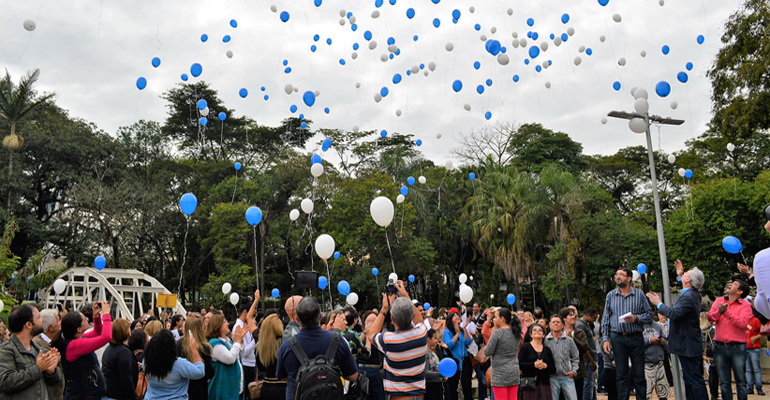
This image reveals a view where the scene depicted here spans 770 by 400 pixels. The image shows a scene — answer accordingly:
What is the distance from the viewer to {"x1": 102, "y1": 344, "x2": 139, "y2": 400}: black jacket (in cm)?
416

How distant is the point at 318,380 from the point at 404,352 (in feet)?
3.14

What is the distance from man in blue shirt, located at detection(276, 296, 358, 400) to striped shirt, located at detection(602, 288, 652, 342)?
3.39 metres

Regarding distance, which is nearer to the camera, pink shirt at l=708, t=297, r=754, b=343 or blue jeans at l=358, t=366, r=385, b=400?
blue jeans at l=358, t=366, r=385, b=400

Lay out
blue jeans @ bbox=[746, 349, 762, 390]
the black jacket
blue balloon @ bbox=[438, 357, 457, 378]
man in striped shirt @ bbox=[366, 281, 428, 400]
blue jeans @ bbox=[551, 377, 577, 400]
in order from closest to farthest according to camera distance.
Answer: man in striped shirt @ bbox=[366, 281, 428, 400], the black jacket, blue balloon @ bbox=[438, 357, 457, 378], blue jeans @ bbox=[551, 377, 577, 400], blue jeans @ bbox=[746, 349, 762, 390]

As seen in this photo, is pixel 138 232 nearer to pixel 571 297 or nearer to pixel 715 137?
pixel 571 297

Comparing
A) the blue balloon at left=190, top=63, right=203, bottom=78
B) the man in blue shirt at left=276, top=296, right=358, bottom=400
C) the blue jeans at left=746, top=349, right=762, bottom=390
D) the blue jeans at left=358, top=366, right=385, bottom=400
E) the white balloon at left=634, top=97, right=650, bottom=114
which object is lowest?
the blue jeans at left=746, top=349, right=762, bottom=390

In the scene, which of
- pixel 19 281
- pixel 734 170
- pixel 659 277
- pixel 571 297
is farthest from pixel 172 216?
pixel 734 170

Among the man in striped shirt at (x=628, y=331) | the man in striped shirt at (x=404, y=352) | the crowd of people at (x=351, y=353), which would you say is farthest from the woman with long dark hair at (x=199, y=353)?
the man in striped shirt at (x=628, y=331)

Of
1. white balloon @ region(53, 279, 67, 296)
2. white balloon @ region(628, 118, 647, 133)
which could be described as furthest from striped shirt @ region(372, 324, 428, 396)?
white balloon @ region(53, 279, 67, 296)

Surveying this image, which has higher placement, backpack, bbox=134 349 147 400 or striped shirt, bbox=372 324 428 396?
striped shirt, bbox=372 324 428 396

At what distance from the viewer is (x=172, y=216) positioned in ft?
84.8

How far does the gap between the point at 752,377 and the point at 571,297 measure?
13.9 m

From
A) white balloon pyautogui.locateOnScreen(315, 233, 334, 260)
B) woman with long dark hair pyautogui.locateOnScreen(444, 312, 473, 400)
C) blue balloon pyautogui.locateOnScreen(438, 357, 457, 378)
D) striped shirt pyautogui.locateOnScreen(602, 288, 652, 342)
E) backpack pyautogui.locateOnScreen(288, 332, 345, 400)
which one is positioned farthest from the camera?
white balloon pyautogui.locateOnScreen(315, 233, 334, 260)

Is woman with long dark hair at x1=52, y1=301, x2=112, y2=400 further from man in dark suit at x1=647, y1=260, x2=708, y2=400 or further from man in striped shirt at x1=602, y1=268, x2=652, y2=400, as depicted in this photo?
man in dark suit at x1=647, y1=260, x2=708, y2=400
